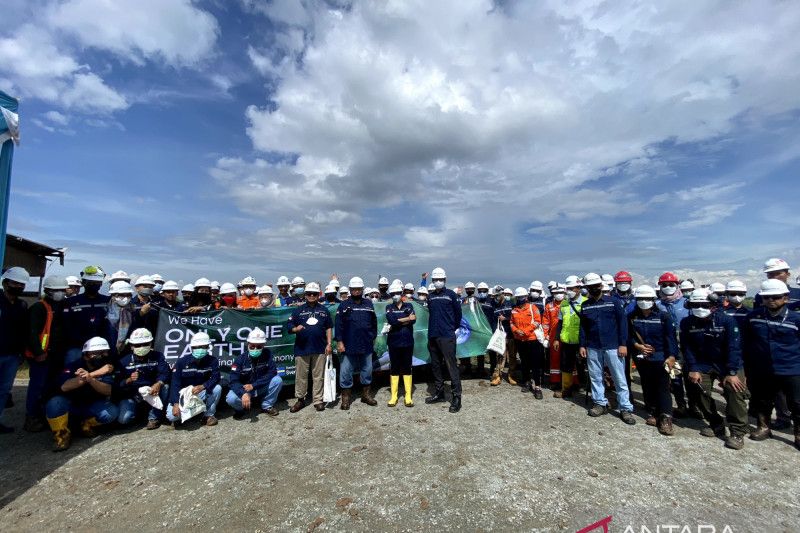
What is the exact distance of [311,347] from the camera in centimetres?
684

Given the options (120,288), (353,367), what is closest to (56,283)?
(120,288)

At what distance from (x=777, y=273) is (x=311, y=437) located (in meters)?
8.18

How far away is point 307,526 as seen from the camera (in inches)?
138

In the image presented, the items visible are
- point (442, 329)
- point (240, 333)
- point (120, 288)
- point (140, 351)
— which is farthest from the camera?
point (240, 333)

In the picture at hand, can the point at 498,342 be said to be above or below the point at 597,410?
above

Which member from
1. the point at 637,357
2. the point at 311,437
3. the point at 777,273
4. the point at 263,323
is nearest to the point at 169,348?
the point at 263,323

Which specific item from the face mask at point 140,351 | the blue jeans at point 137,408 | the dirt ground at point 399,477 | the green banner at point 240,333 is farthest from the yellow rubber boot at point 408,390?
the face mask at point 140,351

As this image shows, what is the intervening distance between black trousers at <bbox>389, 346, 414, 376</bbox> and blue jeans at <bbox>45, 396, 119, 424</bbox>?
4515mm

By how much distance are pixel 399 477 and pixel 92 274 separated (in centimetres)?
595

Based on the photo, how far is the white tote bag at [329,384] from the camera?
687 centimetres

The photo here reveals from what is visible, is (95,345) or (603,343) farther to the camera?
(603,343)

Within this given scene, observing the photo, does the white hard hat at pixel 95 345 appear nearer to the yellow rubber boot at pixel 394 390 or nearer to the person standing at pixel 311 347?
the person standing at pixel 311 347

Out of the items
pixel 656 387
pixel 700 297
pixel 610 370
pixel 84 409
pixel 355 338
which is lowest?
pixel 84 409

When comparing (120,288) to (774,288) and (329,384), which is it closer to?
(329,384)
